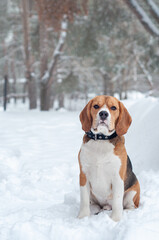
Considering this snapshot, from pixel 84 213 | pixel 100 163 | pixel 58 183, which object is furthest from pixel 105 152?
pixel 58 183

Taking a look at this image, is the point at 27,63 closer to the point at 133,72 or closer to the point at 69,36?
the point at 69,36

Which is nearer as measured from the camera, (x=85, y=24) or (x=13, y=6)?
(x=85, y=24)

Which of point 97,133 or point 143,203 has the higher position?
point 97,133

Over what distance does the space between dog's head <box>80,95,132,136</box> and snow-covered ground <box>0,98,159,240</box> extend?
0.86 metres

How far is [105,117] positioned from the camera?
2.54m

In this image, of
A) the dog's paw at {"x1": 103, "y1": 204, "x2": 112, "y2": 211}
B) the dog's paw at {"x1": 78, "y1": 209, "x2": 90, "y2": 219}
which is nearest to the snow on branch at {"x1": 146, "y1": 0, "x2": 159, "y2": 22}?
the dog's paw at {"x1": 103, "y1": 204, "x2": 112, "y2": 211}

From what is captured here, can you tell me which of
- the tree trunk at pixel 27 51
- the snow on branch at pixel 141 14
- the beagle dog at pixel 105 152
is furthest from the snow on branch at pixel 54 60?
the beagle dog at pixel 105 152

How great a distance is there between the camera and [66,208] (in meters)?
3.23

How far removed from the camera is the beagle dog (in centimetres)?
261

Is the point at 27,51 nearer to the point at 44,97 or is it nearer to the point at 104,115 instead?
the point at 44,97

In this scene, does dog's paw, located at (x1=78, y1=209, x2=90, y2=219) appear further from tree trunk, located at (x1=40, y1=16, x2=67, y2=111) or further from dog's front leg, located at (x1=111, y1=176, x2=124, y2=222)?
tree trunk, located at (x1=40, y1=16, x2=67, y2=111)

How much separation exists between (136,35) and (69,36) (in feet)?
14.6

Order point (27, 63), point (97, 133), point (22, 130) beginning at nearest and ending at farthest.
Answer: point (97, 133), point (22, 130), point (27, 63)

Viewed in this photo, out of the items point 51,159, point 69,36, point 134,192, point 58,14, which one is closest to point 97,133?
point 134,192
